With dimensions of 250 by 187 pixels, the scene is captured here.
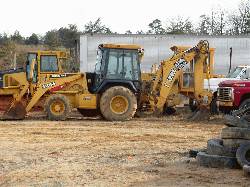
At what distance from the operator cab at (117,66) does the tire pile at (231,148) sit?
991 cm

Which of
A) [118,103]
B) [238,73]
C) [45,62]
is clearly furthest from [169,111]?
[45,62]

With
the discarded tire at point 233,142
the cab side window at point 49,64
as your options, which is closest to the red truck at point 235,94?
the cab side window at point 49,64

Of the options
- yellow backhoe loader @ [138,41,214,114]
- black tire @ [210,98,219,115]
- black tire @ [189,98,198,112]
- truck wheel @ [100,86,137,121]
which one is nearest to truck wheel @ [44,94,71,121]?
truck wheel @ [100,86,137,121]

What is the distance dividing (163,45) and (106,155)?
24.9 metres

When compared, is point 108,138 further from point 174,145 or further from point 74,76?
point 74,76

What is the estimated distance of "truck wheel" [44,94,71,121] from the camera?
20.0m

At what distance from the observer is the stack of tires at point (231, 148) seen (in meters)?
10.0

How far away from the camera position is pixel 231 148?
33.9 ft

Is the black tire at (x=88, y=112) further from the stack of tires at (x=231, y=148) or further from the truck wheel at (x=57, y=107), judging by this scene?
the stack of tires at (x=231, y=148)

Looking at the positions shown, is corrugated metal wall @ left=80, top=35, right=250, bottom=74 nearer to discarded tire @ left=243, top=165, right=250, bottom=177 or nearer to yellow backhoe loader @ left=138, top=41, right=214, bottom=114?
yellow backhoe loader @ left=138, top=41, right=214, bottom=114

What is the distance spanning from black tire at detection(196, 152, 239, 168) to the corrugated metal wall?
2471cm

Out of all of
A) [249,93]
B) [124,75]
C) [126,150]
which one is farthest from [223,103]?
[126,150]

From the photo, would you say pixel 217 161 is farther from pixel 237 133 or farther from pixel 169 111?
pixel 169 111

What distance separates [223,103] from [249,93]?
0.87 m
